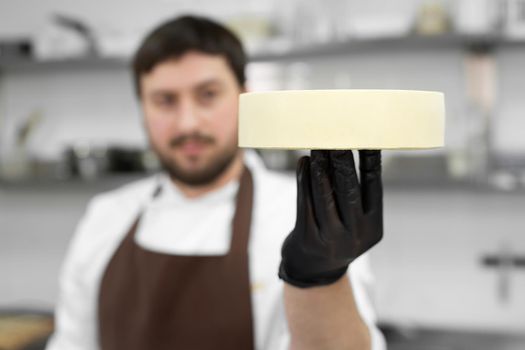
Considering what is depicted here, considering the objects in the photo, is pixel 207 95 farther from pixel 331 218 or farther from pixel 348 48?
pixel 348 48

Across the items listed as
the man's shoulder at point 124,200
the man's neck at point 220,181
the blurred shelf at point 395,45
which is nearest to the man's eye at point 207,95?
the man's neck at point 220,181

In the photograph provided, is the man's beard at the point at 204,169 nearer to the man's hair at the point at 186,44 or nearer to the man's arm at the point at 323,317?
the man's hair at the point at 186,44

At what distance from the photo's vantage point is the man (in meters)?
1.31

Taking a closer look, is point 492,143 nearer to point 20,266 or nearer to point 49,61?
point 49,61

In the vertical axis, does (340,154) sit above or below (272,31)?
below

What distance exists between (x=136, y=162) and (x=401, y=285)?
1.25 metres

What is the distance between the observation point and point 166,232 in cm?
154

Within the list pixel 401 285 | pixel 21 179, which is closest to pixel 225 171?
pixel 401 285

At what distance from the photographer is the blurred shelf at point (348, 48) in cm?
223

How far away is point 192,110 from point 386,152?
1.28 metres

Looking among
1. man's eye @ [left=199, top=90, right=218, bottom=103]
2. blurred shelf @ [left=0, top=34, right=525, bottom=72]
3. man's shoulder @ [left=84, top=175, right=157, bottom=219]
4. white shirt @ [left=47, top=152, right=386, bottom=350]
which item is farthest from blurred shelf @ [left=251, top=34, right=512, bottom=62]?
man's eye @ [left=199, top=90, right=218, bottom=103]

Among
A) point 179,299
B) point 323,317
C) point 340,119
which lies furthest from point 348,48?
point 340,119

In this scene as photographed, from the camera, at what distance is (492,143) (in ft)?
7.91

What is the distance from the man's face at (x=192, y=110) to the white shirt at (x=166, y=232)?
144 mm
